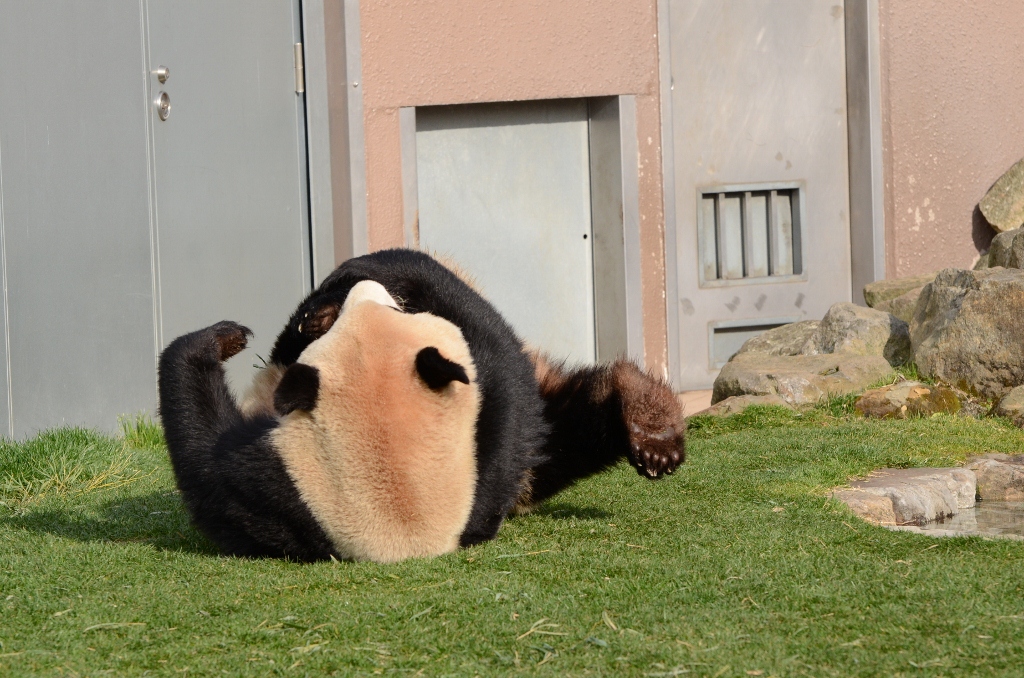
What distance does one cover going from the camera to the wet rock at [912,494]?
3.84 metres

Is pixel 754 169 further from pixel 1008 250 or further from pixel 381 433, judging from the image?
pixel 381 433

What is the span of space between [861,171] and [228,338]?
5.84m

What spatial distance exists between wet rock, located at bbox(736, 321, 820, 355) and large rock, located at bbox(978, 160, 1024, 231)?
1800 mm

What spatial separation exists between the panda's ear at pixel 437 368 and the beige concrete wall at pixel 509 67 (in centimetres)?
424

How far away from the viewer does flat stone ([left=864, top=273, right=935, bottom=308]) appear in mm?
7547

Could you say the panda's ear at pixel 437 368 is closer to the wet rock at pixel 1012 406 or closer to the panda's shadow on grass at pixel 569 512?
the panda's shadow on grass at pixel 569 512

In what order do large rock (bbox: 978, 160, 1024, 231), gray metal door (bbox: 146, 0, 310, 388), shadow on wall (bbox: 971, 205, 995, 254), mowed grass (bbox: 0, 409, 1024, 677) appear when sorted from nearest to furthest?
mowed grass (bbox: 0, 409, 1024, 677) < gray metal door (bbox: 146, 0, 310, 388) < large rock (bbox: 978, 160, 1024, 231) < shadow on wall (bbox: 971, 205, 995, 254)

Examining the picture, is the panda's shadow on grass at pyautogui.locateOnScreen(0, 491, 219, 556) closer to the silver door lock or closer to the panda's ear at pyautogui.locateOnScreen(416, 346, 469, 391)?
the panda's ear at pyautogui.locateOnScreen(416, 346, 469, 391)

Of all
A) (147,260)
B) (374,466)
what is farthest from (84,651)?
(147,260)

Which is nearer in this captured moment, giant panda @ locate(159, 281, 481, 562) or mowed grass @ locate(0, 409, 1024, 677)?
mowed grass @ locate(0, 409, 1024, 677)

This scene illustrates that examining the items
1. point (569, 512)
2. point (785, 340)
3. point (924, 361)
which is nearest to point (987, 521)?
point (569, 512)

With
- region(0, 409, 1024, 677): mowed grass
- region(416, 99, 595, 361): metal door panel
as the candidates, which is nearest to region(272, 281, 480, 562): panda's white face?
region(0, 409, 1024, 677): mowed grass

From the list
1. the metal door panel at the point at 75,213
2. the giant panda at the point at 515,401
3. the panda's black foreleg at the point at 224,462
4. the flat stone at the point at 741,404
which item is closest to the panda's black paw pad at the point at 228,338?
the panda's black foreleg at the point at 224,462

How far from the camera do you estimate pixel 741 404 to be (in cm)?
595
